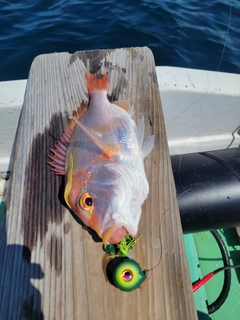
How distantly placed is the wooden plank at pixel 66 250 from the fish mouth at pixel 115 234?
167mm

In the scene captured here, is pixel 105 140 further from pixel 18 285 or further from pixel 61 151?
pixel 18 285

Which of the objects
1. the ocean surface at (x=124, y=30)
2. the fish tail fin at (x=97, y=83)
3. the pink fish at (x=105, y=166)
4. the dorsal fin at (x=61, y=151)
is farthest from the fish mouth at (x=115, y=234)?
the ocean surface at (x=124, y=30)

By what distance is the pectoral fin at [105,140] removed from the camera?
5.39 ft

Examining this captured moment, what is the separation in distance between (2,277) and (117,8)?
7.02m

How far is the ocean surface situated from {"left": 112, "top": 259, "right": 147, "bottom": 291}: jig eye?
4.44 m

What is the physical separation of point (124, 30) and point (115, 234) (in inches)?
218

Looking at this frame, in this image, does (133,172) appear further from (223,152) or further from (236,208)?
→ (223,152)

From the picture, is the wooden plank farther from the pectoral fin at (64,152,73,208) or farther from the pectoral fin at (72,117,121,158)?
the pectoral fin at (72,117,121,158)

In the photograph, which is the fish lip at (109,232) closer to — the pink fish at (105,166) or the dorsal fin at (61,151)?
the pink fish at (105,166)

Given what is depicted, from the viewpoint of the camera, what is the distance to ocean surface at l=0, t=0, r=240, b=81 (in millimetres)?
5398

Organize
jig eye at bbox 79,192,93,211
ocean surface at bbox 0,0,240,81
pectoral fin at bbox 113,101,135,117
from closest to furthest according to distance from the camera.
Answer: jig eye at bbox 79,192,93,211
pectoral fin at bbox 113,101,135,117
ocean surface at bbox 0,0,240,81

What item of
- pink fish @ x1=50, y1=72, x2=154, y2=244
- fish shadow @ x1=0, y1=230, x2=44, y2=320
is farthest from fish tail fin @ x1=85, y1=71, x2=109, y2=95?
fish shadow @ x1=0, y1=230, x2=44, y2=320

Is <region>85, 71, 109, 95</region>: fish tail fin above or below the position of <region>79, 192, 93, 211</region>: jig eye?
above

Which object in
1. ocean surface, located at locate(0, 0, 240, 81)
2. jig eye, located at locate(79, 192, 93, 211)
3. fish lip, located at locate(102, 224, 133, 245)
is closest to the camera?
fish lip, located at locate(102, 224, 133, 245)
